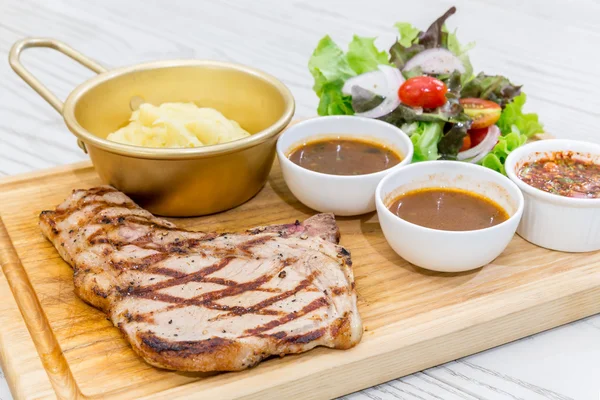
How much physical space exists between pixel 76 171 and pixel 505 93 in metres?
2.86

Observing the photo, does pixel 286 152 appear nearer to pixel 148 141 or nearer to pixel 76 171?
pixel 148 141

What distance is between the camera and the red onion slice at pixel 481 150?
14.7 ft

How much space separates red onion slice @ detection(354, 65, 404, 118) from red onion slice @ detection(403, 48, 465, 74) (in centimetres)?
18

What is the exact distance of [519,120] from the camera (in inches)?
186

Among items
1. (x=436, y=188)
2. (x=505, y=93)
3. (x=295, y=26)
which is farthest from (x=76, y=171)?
(x=295, y=26)

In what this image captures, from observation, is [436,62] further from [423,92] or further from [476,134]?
[476,134]

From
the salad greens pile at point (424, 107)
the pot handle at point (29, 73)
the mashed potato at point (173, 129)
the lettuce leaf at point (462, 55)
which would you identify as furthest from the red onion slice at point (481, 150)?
the pot handle at point (29, 73)

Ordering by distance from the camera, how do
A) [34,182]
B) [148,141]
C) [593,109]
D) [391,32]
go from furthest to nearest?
[391,32] < [593,109] < [34,182] < [148,141]

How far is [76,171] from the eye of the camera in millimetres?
4453

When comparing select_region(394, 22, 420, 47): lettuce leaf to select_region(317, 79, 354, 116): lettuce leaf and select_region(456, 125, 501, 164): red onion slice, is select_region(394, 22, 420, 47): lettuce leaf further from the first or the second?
select_region(456, 125, 501, 164): red onion slice

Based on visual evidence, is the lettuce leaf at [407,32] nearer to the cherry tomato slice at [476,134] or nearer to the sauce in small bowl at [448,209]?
the cherry tomato slice at [476,134]

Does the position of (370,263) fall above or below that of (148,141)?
below

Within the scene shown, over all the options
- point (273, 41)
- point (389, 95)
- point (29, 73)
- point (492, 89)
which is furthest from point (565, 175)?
point (273, 41)

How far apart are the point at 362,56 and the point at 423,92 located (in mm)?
627
